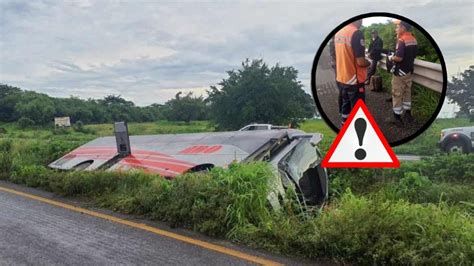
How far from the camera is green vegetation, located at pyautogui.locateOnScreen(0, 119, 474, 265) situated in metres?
3.17

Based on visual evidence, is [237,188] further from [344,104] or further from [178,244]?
[344,104]

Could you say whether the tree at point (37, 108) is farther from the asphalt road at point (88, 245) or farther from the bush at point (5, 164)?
the asphalt road at point (88, 245)

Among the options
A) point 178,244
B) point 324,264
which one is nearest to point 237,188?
point 178,244

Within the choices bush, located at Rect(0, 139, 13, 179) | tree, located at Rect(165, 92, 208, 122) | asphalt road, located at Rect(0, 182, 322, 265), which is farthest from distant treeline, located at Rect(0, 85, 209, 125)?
asphalt road, located at Rect(0, 182, 322, 265)

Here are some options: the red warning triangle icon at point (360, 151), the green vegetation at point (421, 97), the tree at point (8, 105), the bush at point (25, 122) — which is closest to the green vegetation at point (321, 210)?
the red warning triangle icon at point (360, 151)

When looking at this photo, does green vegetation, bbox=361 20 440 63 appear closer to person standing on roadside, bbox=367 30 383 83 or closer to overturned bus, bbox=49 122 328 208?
person standing on roadside, bbox=367 30 383 83

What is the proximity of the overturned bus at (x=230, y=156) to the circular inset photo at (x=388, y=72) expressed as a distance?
287cm

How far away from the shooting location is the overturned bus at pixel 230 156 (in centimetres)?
546

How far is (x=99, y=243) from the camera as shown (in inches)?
156

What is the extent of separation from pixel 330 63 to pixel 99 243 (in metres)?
3.25

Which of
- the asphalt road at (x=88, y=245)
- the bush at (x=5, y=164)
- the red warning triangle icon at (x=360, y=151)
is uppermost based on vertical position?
the red warning triangle icon at (x=360, y=151)

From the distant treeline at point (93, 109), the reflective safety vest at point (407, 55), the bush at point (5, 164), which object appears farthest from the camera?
the distant treeline at point (93, 109)

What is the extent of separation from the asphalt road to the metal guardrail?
220 centimetres

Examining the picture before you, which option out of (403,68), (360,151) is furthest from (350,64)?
(360,151)
